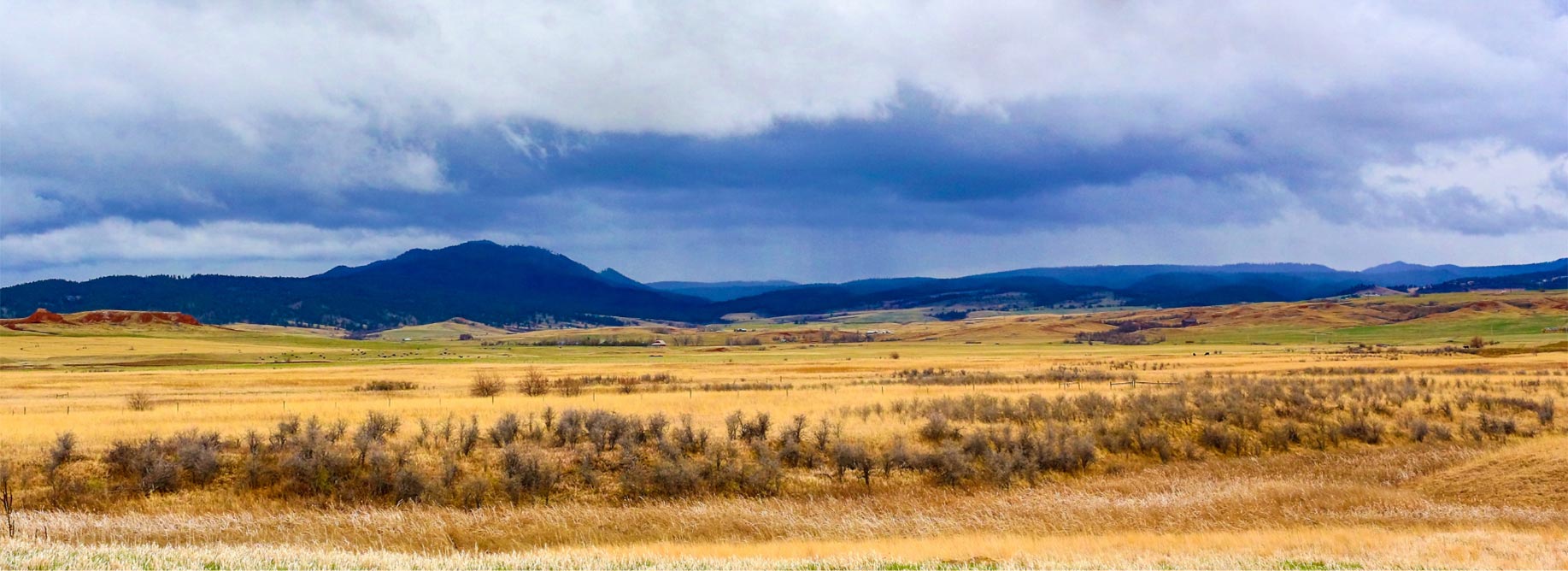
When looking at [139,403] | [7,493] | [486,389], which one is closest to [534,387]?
[486,389]

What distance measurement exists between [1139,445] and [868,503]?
11386 mm

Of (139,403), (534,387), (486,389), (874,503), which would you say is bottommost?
(874,503)

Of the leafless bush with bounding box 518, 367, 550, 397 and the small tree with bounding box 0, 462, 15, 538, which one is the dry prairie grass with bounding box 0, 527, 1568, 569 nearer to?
the small tree with bounding box 0, 462, 15, 538

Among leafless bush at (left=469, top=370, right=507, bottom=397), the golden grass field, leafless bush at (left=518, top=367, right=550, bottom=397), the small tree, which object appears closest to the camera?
the golden grass field

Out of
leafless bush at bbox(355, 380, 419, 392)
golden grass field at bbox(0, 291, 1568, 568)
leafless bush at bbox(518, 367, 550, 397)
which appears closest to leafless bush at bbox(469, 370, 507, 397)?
leafless bush at bbox(518, 367, 550, 397)

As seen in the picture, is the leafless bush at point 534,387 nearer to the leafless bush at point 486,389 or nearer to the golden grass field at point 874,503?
the leafless bush at point 486,389

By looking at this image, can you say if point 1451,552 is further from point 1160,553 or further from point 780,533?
point 780,533

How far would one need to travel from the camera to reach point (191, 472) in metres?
24.5

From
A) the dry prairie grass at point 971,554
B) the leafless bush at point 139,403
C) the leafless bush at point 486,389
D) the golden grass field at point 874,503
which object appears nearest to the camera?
the dry prairie grass at point 971,554

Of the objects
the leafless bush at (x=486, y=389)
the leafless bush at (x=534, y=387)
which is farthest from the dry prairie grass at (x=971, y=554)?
the leafless bush at (x=534, y=387)

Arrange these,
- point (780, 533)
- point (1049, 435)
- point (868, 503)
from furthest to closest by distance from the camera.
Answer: point (1049, 435) → point (868, 503) → point (780, 533)

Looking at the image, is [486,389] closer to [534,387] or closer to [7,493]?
[534,387]

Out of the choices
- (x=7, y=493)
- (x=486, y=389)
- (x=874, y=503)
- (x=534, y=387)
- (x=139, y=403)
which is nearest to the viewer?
(x=7, y=493)

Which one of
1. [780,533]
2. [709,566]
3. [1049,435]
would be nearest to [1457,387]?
[1049,435]
